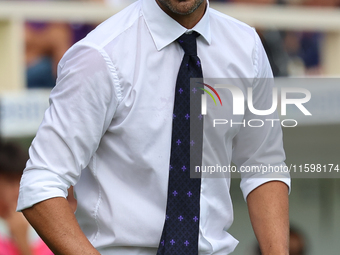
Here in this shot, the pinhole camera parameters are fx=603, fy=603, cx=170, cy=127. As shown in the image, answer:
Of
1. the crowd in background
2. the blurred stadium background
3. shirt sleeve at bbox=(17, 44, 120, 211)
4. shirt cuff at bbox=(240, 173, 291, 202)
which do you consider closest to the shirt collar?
shirt sleeve at bbox=(17, 44, 120, 211)

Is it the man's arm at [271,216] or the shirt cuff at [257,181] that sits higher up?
the shirt cuff at [257,181]

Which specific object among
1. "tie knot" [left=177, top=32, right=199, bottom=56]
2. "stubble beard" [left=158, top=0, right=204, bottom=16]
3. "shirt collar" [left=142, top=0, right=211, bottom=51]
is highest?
"stubble beard" [left=158, top=0, right=204, bottom=16]

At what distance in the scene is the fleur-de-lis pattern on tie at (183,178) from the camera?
5.05 ft

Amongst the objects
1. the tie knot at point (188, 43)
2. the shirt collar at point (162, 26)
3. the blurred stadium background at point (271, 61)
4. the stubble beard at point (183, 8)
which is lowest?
the blurred stadium background at point (271, 61)

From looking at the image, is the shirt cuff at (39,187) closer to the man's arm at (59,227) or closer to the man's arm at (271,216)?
the man's arm at (59,227)

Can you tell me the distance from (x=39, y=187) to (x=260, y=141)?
27.7 inches

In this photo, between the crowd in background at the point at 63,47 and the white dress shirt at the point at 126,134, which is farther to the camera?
the crowd in background at the point at 63,47

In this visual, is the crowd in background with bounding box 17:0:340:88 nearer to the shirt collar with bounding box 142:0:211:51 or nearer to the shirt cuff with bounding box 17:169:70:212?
the shirt collar with bounding box 142:0:211:51

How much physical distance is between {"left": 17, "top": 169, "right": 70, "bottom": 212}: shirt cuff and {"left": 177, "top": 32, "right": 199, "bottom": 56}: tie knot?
48 centimetres

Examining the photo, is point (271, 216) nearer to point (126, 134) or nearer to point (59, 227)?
point (126, 134)

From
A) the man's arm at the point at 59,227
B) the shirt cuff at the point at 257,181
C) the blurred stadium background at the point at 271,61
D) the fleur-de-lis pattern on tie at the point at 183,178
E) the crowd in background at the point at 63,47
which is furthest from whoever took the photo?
the crowd in background at the point at 63,47

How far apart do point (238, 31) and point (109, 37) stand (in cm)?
41

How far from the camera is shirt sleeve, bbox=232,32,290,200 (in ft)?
5.79

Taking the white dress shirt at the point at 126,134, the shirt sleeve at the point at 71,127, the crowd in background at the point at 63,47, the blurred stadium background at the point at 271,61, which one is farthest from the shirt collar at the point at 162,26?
the crowd in background at the point at 63,47
